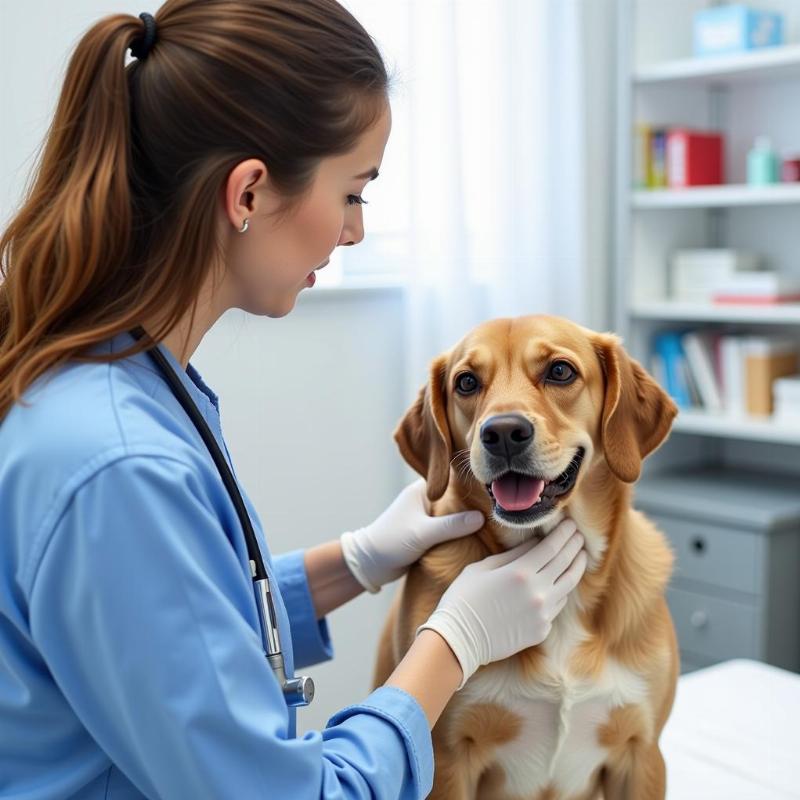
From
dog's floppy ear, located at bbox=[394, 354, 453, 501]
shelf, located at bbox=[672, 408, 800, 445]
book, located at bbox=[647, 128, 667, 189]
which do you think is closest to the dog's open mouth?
dog's floppy ear, located at bbox=[394, 354, 453, 501]

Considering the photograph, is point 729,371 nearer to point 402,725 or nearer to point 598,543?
point 598,543

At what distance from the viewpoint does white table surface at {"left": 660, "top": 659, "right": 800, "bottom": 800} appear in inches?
58.0

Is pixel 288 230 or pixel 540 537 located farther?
pixel 540 537

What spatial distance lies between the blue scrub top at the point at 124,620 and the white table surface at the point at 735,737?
0.77 metres

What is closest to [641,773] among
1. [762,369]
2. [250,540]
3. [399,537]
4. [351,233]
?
[399,537]

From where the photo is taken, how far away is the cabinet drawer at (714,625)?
9.71ft

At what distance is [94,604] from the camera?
780mm

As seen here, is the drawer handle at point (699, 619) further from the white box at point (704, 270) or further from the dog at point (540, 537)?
the dog at point (540, 537)

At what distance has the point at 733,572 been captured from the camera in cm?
299

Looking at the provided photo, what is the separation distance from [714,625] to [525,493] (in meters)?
1.96

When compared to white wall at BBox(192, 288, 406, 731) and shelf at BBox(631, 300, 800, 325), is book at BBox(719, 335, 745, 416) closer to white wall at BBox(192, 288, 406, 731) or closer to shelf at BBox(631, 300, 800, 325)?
shelf at BBox(631, 300, 800, 325)

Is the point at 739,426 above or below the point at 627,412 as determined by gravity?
below

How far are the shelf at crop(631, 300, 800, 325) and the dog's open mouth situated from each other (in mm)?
1958

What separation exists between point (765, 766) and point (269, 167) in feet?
3.74
